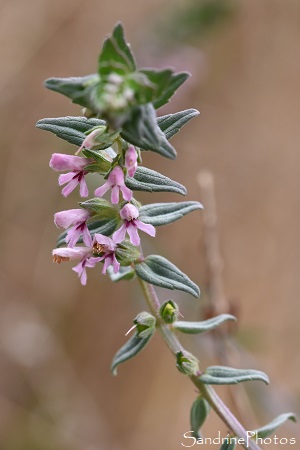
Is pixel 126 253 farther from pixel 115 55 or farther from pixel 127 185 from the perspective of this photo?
pixel 115 55

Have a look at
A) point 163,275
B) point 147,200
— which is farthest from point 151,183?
point 147,200

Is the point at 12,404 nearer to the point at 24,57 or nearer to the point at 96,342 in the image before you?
the point at 96,342

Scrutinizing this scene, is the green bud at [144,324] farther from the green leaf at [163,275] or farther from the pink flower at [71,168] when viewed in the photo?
the pink flower at [71,168]

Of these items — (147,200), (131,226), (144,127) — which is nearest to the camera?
(144,127)

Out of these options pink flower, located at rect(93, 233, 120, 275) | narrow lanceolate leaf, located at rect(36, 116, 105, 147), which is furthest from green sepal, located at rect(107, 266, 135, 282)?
narrow lanceolate leaf, located at rect(36, 116, 105, 147)

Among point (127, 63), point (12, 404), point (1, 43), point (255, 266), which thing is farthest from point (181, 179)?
point (127, 63)

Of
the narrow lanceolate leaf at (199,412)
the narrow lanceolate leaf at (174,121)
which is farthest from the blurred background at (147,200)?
the narrow lanceolate leaf at (174,121)

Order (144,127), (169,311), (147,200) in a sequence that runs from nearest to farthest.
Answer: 1. (144,127)
2. (169,311)
3. (147,200)
